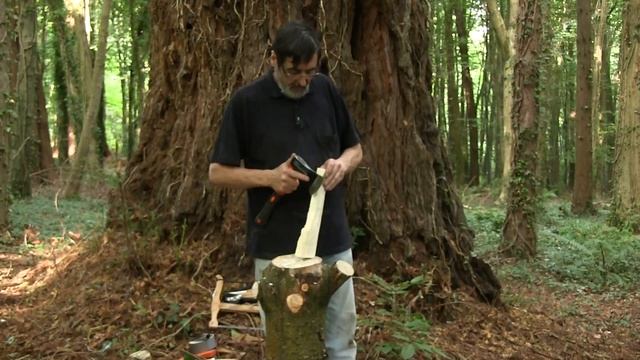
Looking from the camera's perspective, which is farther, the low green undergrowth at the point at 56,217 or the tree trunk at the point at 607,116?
the tree trunk at the point at 607,116

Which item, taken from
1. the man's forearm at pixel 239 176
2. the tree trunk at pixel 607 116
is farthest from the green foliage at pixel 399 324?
the tree trunk at pixel 607 116

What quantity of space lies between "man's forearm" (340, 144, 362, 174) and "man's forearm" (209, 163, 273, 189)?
467 millimetres

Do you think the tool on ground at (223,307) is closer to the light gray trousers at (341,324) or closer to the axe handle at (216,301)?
the axe handle at (216,301)

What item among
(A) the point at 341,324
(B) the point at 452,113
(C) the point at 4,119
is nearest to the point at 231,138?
(A) the point at 341,324

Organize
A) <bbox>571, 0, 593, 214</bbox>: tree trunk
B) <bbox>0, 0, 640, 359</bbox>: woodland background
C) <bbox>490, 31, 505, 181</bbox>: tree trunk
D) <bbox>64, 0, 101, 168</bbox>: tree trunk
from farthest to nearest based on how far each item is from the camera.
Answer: <bbox>490, 31, 505, 181</bbox>: tree trunk
<bbox>571, 0, 593, 214</bbox>: tree trunk
<bbox>64, 0, 101, 168</bbox>: tree trunk
<bbox>0, 0, 640, 359</bbox>: woodland background

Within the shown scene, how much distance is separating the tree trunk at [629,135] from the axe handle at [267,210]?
11180mm

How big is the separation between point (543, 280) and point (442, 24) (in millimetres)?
20569

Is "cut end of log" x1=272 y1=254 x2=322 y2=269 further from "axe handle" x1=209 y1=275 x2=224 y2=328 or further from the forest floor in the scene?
"axe handle" x1=209 y1=275 x2=224 y2=328

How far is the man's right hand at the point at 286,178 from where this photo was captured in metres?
3.47

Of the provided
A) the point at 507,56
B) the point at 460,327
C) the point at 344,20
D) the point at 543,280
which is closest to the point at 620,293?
the point at 543,280

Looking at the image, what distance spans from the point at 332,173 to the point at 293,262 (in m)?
0.50

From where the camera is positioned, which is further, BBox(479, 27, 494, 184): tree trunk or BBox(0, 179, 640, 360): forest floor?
BBox(479, 27, 494, 184): tree trunk

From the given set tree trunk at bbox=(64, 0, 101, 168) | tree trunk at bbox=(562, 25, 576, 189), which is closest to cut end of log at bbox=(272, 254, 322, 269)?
tree trunk at bbox=(64, 0, 101, 168)

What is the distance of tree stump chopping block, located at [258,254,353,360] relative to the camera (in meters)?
3.51
